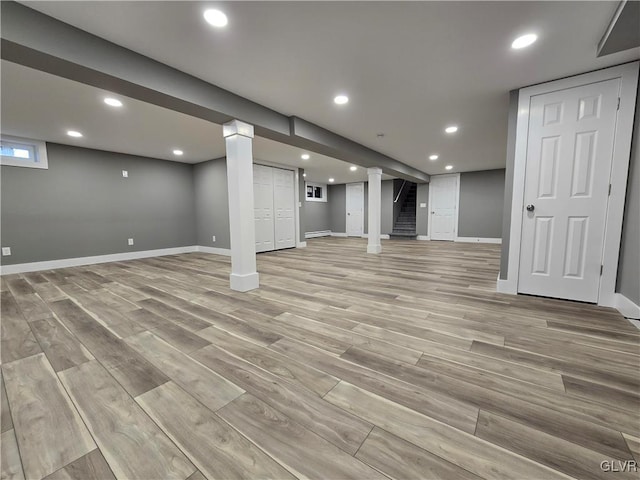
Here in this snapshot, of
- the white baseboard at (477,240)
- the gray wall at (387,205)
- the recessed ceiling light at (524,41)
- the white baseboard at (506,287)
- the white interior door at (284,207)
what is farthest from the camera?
the gray wall at (387,205)

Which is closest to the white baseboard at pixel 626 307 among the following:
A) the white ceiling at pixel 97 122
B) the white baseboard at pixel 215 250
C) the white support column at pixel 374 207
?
the white support column at pixel 374 207

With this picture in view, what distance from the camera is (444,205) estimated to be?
28.8 ft

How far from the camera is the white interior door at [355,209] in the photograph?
10.4 metres

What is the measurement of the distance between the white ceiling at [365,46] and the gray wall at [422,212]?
597 cm

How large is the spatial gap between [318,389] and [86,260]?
19.8 feet

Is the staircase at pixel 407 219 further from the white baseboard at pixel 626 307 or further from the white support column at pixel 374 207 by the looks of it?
the white baseboard at pixel 626 307

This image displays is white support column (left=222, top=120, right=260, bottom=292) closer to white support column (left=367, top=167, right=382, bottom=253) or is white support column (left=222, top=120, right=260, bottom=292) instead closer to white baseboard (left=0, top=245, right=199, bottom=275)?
white support column (left=367, top=167, right=382, bottom=253)

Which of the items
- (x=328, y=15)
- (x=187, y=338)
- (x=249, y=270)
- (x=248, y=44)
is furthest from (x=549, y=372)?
(x=248, y=44)

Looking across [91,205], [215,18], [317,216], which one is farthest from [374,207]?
[91,205]

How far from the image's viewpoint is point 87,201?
514cm

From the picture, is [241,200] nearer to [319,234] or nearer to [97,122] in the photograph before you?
[97,122]

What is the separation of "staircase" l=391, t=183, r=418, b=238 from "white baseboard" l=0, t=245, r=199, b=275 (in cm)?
723

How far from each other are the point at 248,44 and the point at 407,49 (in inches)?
51.6

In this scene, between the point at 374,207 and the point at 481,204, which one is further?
the point at 481,204
